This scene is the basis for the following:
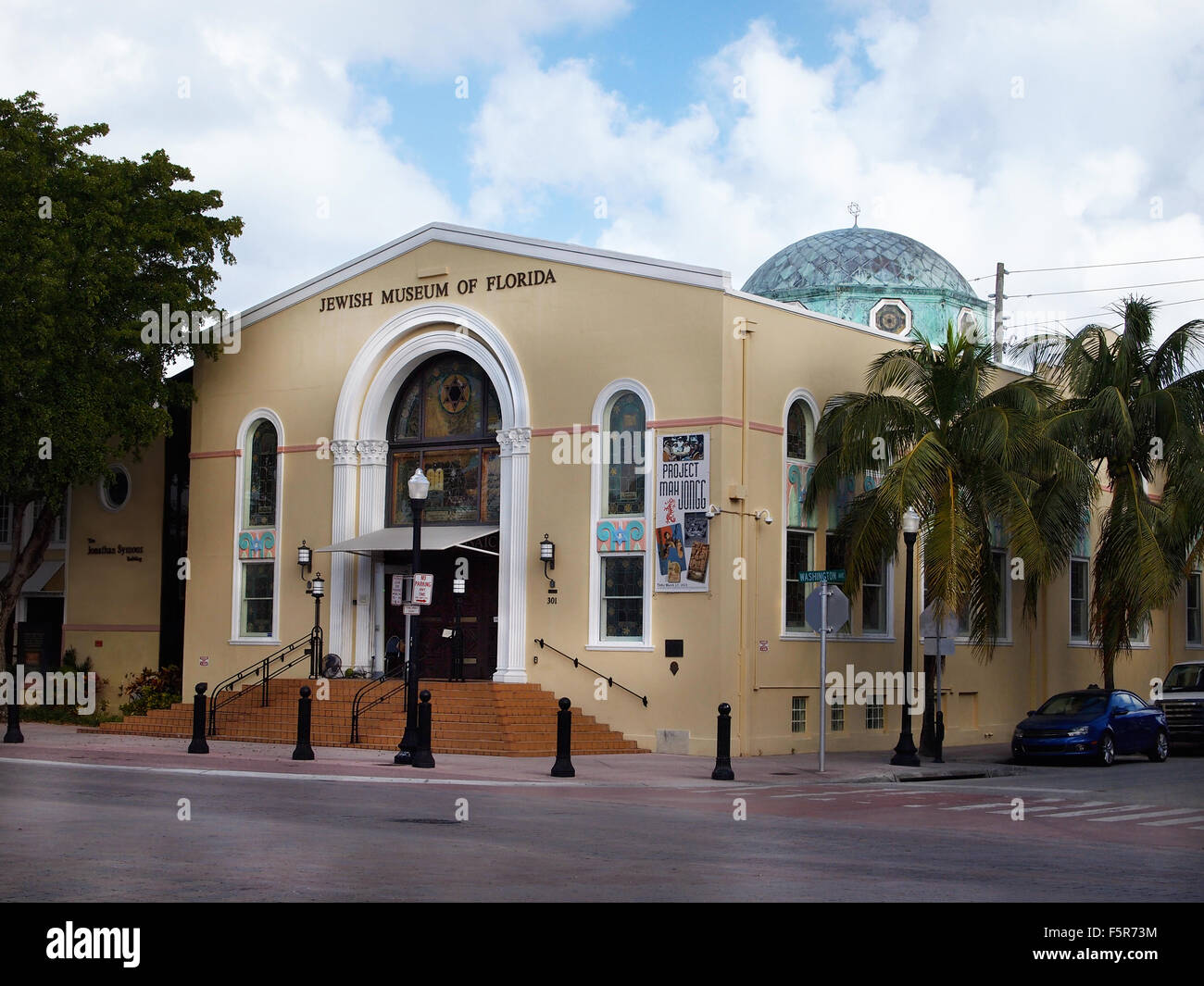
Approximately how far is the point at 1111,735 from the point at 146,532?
21278 millimetres

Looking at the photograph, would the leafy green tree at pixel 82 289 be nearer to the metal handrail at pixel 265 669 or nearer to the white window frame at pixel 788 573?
the metal handrail at pixel 265 669

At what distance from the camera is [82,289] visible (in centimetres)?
2961

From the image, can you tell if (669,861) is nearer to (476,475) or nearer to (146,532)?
(476,475)

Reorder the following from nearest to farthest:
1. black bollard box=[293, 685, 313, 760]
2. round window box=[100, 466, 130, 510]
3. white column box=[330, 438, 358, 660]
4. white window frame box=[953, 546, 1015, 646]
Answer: black bollard box=[293, 685, 313, 760] < white column box=[330, 438, 358, 660] < white window frame box=[953, 546, 1015, 646] < round window box=[100, 466, 130, 510]

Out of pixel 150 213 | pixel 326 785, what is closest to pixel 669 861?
pixel 326 785

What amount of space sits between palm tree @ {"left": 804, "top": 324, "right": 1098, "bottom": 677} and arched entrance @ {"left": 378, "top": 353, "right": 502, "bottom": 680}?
6.42m

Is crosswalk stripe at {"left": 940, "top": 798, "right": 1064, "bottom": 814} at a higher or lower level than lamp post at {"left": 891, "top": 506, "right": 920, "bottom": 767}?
lower

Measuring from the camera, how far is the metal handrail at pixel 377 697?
25.7 metres

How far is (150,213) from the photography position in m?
30.8

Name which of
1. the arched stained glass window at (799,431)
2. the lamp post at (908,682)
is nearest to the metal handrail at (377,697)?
the arched stained glass window at (799,431)

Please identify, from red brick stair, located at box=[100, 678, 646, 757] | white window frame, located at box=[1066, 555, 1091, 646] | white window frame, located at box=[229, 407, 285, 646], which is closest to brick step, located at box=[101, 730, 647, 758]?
red brick stair, located at box=[100, 678, 646, 757]

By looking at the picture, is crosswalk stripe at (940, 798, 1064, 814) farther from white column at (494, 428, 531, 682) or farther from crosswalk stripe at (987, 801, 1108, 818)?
white column at (494, 428, 531, 682)

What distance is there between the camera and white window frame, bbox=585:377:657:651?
87.0 feet

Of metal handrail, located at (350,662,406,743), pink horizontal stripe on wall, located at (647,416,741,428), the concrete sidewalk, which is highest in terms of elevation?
pink horizontal stripe on wall, located at (647,416,741,428)
